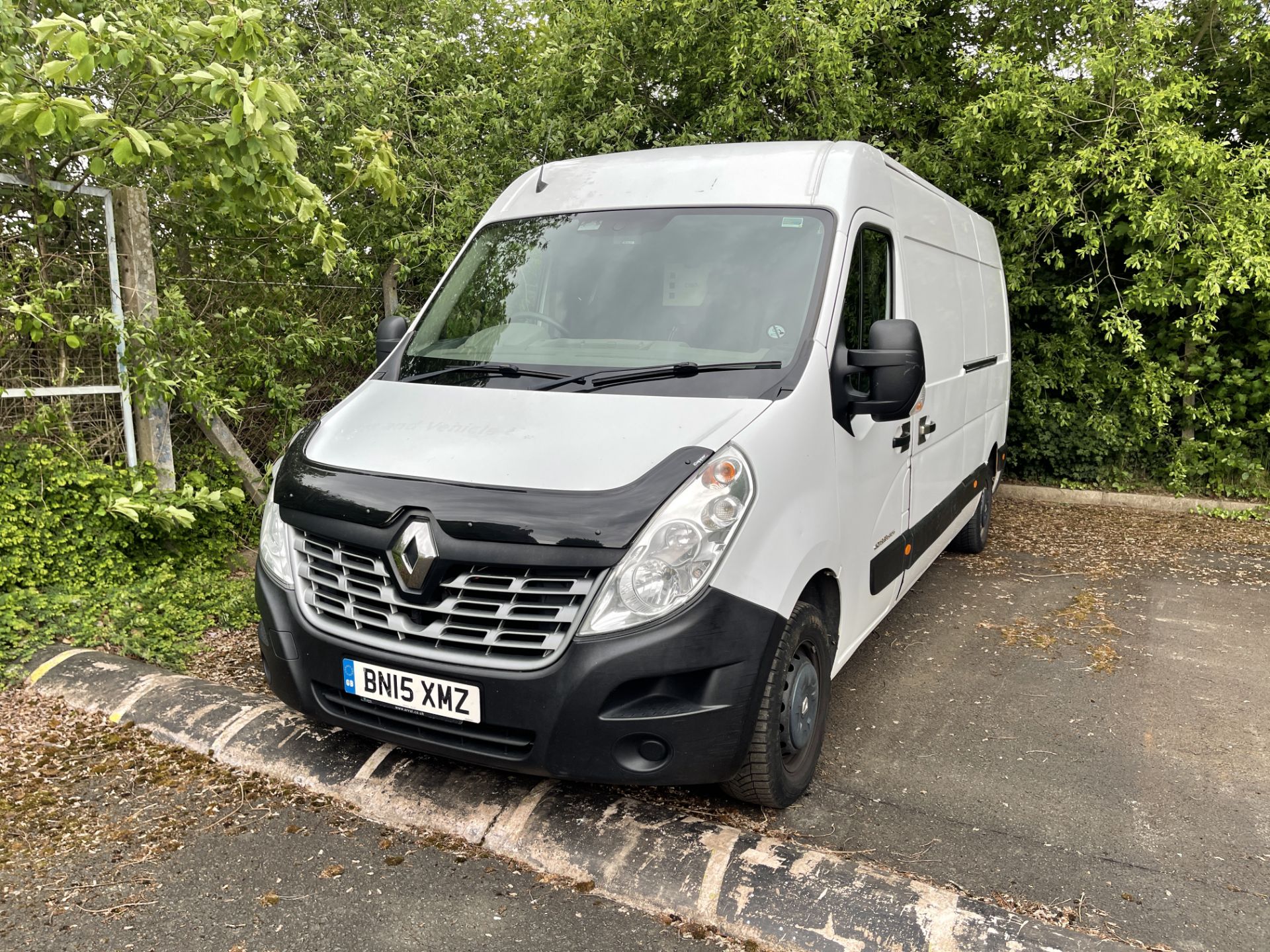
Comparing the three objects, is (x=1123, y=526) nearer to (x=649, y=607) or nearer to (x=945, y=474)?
(x=945, y=474)

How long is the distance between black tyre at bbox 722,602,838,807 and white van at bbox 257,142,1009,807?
0.01 m

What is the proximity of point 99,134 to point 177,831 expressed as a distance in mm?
3280

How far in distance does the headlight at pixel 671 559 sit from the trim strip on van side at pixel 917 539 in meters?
1.32

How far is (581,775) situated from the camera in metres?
2.67

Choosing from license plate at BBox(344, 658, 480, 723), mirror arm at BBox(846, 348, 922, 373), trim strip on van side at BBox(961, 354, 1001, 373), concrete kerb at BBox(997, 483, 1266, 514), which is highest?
mirror arm at BBox(846, 348, 922, 373)

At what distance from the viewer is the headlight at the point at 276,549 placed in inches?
120

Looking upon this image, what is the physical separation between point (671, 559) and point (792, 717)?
2.86ft

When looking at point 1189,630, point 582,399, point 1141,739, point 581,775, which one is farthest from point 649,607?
point 1189,630

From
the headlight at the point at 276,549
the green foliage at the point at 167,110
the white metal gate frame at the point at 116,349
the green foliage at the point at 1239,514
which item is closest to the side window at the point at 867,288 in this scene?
the headlight at the point at 276,549

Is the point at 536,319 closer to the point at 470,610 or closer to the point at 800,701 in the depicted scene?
the point at 470,610

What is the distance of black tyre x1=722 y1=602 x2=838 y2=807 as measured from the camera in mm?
2891

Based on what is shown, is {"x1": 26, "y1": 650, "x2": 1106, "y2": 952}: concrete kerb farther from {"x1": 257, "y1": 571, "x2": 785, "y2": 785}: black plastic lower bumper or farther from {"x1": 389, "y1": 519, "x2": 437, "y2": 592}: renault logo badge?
{"x1": 389, "y1": 519, "x2": 437, "y2": 592}: renault logo badge

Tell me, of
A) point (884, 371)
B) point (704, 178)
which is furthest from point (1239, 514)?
point (704, 178)

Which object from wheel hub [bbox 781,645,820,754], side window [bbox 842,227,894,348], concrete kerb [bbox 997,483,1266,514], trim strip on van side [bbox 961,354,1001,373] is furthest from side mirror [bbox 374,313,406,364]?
concrete kerb [bbox 997,483,1266,514]
